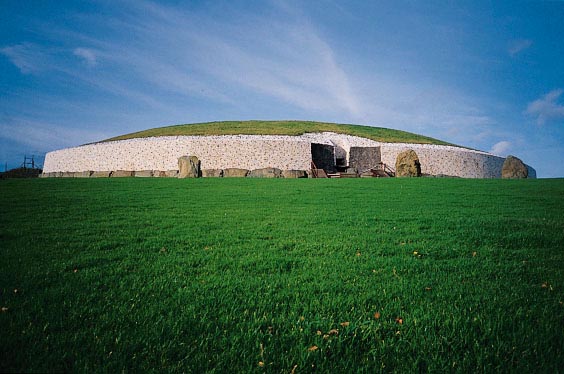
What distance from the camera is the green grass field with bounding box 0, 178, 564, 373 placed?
2.73m

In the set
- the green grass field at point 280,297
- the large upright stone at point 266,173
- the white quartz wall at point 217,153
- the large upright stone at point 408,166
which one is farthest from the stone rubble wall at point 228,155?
the green grass field at point 280,297

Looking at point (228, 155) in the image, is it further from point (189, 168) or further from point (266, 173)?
point (189, 168)

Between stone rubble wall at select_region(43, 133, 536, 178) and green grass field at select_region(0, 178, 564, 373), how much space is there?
27315 mm

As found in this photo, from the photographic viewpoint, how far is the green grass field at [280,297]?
2729 millimetres

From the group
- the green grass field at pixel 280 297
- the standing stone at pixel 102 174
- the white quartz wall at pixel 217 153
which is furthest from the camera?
the white quartz wall at pixel 217 153

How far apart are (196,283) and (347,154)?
4005cm

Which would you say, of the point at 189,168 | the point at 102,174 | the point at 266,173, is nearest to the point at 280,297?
the point at 189,168

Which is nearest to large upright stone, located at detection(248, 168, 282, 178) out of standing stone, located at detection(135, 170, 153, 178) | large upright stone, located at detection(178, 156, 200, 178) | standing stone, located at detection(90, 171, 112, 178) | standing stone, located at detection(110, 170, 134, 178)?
large upright stone, located at detection(178, 156, 200, 178)

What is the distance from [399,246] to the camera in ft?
20.6

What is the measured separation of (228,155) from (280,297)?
106 ft

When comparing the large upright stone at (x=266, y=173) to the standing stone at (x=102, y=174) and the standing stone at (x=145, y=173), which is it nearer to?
the standing stone at (x=145, y=173)

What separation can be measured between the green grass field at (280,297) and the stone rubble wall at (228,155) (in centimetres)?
2731

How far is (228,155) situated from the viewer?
35.3 m

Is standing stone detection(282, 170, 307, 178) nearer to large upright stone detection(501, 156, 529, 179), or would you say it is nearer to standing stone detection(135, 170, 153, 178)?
standing stone detection(135, 170, 153, 178)
